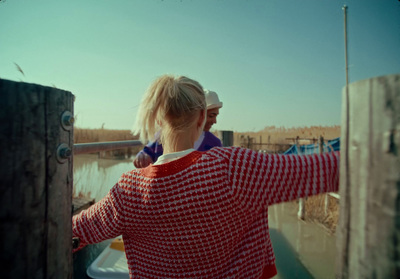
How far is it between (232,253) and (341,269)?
39 centimetres

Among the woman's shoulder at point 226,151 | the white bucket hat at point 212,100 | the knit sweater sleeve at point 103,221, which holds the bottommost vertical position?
the knit sweater sleeve at point 103,221

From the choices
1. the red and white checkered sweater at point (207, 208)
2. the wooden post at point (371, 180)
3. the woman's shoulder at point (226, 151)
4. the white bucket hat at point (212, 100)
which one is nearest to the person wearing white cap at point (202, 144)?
the white bucket hat at point (212, 100)

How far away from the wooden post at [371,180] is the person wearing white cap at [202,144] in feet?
5.09

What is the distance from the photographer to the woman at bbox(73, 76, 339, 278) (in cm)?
73

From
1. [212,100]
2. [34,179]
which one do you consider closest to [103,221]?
[34,179]

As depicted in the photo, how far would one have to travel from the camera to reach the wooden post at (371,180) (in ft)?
1.58

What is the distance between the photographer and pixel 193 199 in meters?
Result: 0.81

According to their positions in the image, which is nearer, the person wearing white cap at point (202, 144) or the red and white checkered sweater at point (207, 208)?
the red and white checkered sweater at point (207, 208)

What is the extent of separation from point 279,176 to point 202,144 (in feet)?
4.82

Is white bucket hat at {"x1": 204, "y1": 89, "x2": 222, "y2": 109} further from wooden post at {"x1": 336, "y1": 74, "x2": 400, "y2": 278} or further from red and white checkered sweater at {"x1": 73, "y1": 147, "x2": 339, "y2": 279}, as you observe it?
wooden post at {"x1": 336, "y1": 74, "x2": 400, "y2": 278}

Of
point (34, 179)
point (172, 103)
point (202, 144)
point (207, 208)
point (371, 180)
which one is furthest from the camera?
point (202, 144)

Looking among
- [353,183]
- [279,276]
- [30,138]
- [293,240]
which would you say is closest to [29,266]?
[30,138]

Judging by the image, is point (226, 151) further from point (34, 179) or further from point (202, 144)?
point (202, 144)

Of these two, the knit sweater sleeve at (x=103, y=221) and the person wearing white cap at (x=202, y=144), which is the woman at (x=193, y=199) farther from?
the person wearing white cap at (x=202, y=144)
